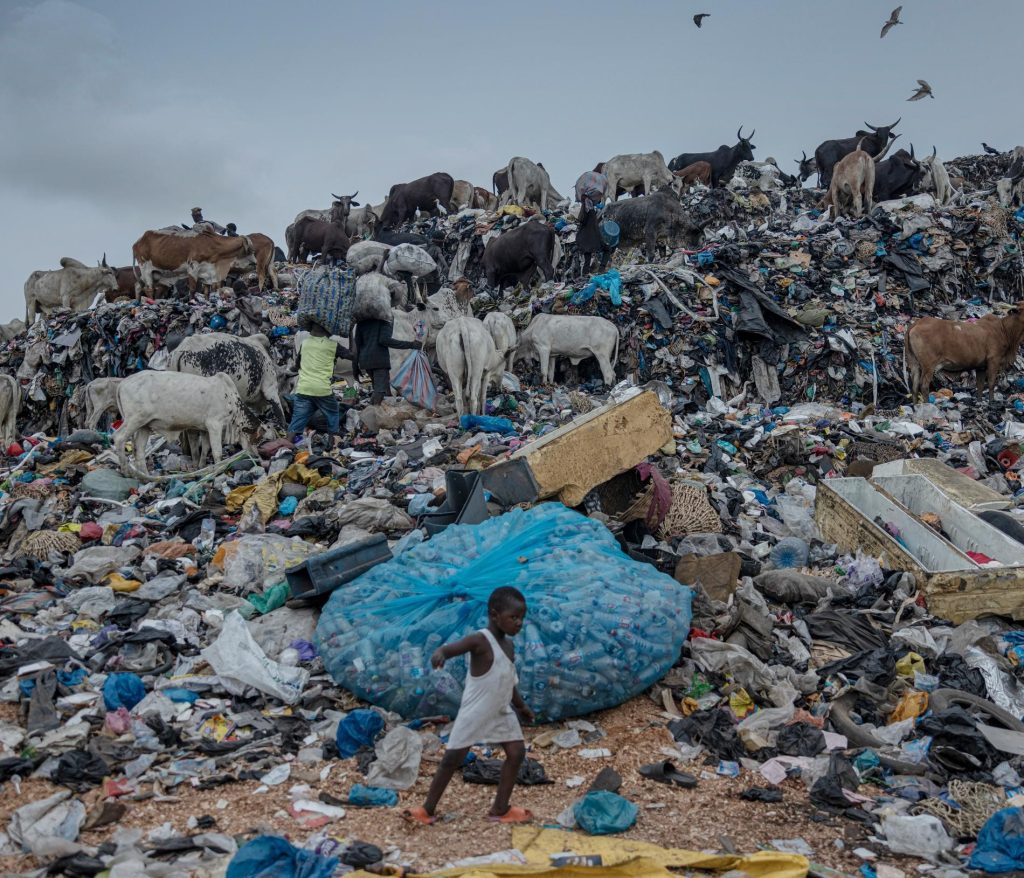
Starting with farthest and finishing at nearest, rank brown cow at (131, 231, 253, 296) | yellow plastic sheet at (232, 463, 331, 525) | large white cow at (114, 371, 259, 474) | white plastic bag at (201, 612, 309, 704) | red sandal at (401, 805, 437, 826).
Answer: brown cow at (131, 231, 253, 296) < large white cow at (114, 371, 259, 474) < yellow plastic sheet at (232, 463, 331, 525) < white plastic bag at (201, 612, 309, 704) < red sandal at (401, 805, 437, 826)

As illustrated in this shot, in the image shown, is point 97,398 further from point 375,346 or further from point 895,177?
point 895,177

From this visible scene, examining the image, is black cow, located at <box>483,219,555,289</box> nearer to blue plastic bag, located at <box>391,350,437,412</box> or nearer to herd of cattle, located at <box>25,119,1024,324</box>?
herd of cattle, located at <box>25,119,1024,324</box>

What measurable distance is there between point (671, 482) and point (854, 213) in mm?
11945

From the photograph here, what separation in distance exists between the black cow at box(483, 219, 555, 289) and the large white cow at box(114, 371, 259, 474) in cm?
735

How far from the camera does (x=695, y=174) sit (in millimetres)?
24188

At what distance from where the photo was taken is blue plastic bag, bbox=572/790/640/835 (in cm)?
379

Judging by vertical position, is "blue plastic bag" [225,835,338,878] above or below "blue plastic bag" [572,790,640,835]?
above

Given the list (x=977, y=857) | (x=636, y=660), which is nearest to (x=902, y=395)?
(x=636, y=660)

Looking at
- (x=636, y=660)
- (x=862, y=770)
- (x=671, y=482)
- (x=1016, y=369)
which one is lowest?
(x=862, y=770)

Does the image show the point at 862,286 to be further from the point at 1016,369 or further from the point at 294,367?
the point at 294,367

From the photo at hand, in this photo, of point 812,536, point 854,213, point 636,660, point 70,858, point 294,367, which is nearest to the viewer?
point 70,858

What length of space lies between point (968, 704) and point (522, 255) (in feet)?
39.7

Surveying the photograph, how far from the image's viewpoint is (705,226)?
19219 millimetres

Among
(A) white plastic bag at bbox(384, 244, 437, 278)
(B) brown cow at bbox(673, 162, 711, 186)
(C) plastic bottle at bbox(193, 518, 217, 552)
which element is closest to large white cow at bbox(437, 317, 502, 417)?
(A) white plastic bag at bbox(384, 244, 437, 278)
